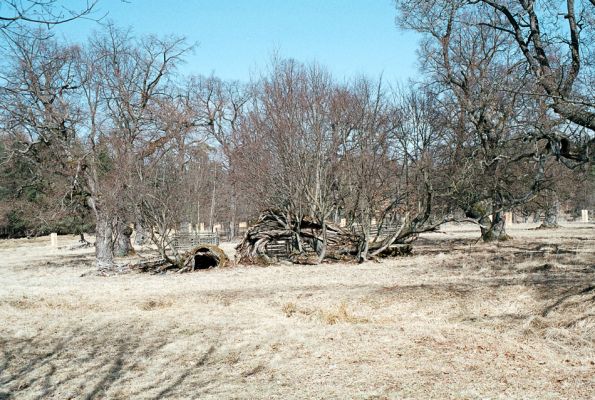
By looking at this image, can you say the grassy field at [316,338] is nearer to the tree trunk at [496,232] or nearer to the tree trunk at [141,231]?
the tree trunk at [141,231]

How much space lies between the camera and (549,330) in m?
7.28

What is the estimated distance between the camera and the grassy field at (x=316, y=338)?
5668 millimetres

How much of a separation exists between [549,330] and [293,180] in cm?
1073

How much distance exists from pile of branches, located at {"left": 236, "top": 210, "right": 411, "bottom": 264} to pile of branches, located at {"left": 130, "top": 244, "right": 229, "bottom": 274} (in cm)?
74

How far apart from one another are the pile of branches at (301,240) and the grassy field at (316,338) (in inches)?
186

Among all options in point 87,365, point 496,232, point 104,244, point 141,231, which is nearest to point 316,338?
point 87,365

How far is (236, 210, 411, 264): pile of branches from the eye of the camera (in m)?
17.8

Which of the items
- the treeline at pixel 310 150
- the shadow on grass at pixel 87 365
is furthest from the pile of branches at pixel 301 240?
the shadow on grass at pixel 87 365

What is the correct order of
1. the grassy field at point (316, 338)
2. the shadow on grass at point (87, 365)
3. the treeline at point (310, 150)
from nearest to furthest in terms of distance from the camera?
the grassy field at point (316, 338), the shadow on grass at point (87, 365), the treeline at point (310, 150)

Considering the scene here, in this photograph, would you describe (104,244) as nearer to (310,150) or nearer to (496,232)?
(310,150)

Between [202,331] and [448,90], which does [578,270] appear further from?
[448,90]

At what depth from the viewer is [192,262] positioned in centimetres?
1702

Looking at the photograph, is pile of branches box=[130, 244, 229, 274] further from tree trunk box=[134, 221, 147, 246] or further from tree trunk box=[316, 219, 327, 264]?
tree trunk box=[316, 219, 327, 264]

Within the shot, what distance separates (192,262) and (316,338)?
10193 mm
